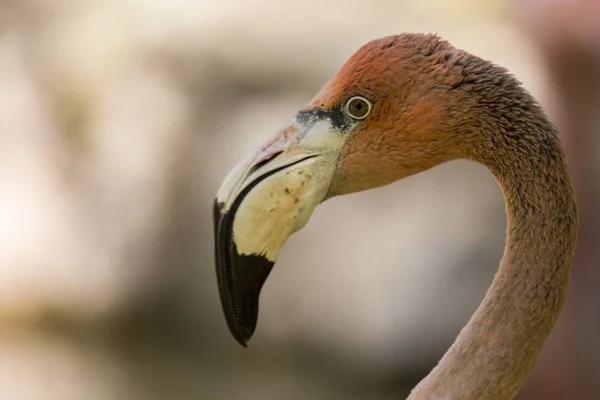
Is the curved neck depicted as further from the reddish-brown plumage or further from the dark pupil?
the dark pupil

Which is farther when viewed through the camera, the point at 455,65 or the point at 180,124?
the point at 180,124

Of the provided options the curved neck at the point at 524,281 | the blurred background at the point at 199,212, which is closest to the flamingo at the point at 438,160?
the curved neck at the point at 524,281

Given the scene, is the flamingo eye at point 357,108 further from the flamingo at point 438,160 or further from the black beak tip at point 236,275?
the black beak tip at point 236,275

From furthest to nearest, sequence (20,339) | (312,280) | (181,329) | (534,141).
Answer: (20,339)
(181,329)
(312,280)
(534,141)

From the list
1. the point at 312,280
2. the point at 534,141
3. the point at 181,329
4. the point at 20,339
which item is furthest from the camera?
the point at 20,339

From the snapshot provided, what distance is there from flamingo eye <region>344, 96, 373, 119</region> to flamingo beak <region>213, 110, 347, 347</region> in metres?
0.04

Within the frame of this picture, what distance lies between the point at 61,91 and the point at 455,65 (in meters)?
4.66

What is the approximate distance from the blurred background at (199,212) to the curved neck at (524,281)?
2586 mm

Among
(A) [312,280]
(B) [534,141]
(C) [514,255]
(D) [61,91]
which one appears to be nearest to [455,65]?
(B) [534,141]

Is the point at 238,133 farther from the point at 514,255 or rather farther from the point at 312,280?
the point at 514,255

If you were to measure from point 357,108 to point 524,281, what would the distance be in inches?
16.8

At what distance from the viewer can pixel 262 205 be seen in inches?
53.6

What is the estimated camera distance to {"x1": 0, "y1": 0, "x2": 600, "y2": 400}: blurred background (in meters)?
4.50

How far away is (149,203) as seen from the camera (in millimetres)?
5305
